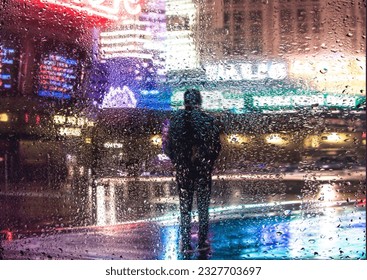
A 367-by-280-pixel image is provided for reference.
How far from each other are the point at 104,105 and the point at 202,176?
871 mm

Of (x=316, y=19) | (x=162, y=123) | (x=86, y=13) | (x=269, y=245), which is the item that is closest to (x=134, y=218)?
(x=162, y=123)

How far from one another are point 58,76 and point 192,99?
36.2 inches

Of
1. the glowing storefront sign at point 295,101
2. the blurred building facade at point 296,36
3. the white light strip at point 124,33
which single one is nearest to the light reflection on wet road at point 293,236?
the glowing storefront sign at point 295,101

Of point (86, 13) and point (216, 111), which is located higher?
point (86, 13)

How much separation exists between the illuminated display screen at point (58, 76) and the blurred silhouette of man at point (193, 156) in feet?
2.52

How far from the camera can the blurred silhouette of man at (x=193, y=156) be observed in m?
A: 2.49

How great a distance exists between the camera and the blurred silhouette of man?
2486 millimetres

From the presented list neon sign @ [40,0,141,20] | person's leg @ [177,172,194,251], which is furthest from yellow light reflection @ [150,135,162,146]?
neon sign @ [40,0,141,20]

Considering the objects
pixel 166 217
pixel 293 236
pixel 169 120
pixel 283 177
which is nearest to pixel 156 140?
pixel 169 120

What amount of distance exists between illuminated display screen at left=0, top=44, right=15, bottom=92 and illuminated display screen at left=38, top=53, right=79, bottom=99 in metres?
0.19

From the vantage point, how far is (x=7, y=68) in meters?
3.00

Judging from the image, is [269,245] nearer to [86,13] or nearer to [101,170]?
[101,170]

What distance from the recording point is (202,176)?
2.48 meters

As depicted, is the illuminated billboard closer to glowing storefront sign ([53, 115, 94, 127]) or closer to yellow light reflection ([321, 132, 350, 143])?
glowing storefront sign ([53, 115, 94, 127])
